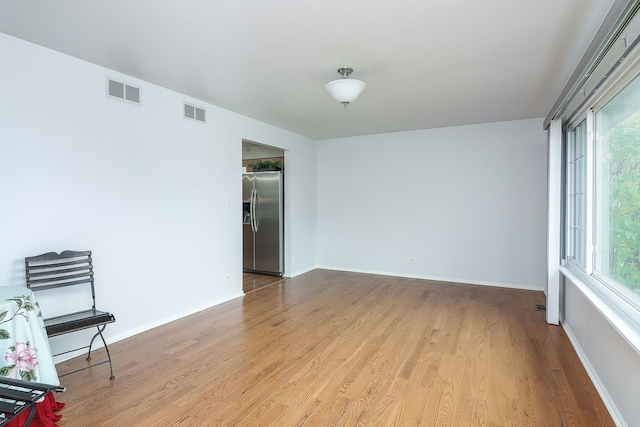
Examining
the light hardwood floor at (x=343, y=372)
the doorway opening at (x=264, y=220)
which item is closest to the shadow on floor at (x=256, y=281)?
the doorway opening at (x=264, y=220)

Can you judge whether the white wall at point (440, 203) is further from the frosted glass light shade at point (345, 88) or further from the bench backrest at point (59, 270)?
the bench backrest at point (59, 270)

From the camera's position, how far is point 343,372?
2.65 metres

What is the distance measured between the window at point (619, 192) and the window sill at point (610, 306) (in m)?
0.08

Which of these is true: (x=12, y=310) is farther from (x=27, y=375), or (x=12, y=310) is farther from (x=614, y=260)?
(x=614, y=260)

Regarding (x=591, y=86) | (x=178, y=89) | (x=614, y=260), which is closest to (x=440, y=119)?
(x=591, y=86)

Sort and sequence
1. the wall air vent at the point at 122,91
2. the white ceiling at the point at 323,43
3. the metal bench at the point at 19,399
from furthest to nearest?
the wall air vent at the point at 122,91 → the white ceiling at the point at 323,43 → the metal bench at the point at 19,399

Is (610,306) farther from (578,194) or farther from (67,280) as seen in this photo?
(67,280)

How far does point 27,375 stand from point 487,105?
16.7ft

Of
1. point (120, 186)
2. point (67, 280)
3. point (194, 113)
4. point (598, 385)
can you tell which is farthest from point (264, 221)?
point (598, 385)

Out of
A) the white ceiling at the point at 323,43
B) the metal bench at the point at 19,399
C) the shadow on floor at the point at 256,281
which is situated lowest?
the shadow on floor at the point at 256,281

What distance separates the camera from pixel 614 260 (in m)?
2.47

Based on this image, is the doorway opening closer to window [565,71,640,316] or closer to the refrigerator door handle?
the refrigerator door handle

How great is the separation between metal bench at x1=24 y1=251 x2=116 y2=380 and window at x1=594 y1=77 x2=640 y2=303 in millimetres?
3698

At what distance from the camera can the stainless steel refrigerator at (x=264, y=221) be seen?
6059 mm
